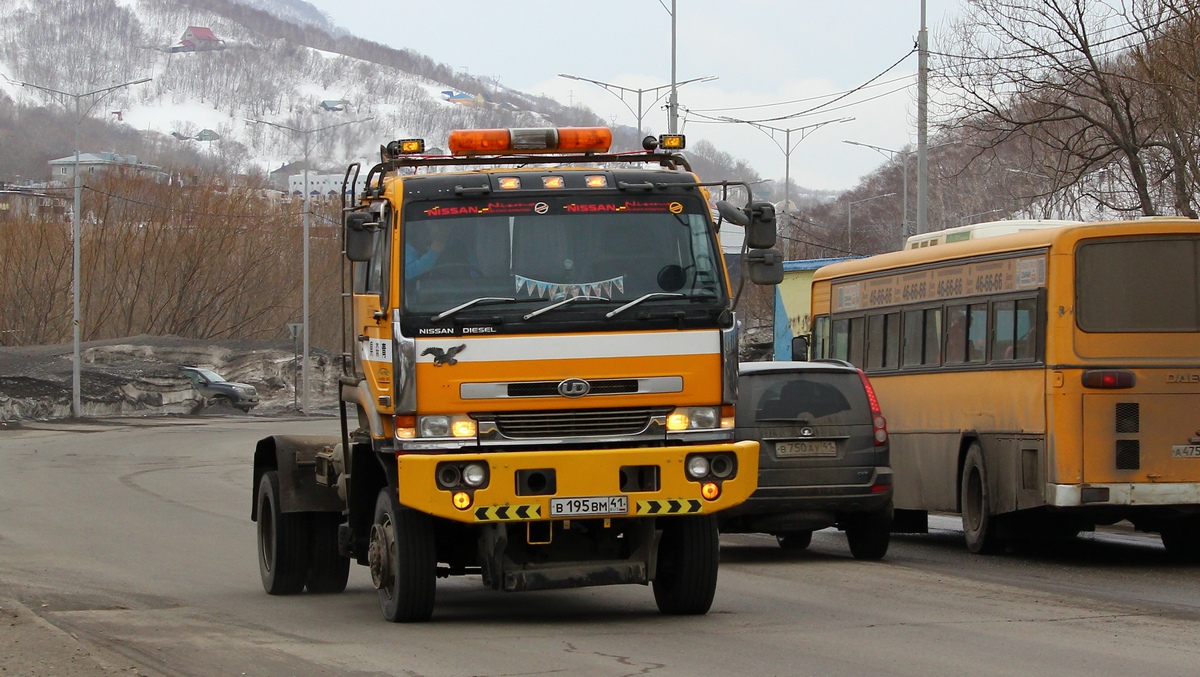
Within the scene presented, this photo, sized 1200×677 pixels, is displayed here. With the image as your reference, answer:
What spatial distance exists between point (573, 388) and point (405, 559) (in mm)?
1460

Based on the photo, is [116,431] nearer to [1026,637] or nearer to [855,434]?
[855,434]

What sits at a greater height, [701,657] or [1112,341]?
[1112,341]

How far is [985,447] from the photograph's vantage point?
50.2ft

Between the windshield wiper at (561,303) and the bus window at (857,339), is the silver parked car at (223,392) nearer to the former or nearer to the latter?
the bus window at (857,339)

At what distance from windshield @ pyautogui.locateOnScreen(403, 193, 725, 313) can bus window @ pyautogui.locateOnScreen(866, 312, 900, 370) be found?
799cm

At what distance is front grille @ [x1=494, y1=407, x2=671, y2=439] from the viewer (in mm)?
9445

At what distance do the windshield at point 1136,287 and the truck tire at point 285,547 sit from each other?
6467 millimetres

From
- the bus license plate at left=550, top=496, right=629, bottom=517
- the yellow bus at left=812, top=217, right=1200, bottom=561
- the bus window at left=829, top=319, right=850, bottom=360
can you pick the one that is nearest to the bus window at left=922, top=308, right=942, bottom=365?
the yellow bus at left=812, top=217, right=1200, bottom=561

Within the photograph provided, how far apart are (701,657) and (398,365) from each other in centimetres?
237

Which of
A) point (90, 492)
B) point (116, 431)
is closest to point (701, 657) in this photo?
point (90, 492)

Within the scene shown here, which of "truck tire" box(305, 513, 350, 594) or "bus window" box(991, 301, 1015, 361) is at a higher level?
"bus window" box(991, 301, 1015, 361)

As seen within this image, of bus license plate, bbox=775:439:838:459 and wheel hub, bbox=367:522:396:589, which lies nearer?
wheel hub, bbox=367:522:396:589

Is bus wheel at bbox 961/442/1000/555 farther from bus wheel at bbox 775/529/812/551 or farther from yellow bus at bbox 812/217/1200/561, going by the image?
bus wheel at bbox 775/529/812/551

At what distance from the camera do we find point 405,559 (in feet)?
32.1
